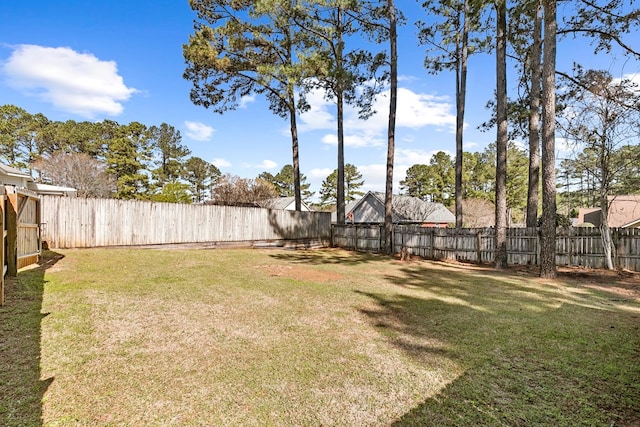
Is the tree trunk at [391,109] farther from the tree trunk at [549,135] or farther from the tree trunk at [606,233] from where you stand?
the tree trunk at [606,233]

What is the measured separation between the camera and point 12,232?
4.91 meters

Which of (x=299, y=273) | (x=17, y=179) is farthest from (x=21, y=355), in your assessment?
(x=17, y=179)

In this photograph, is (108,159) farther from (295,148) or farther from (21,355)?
(21,355)

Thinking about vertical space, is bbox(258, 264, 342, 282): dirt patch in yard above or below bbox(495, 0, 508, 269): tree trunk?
below

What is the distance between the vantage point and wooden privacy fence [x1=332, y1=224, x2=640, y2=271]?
9312mm

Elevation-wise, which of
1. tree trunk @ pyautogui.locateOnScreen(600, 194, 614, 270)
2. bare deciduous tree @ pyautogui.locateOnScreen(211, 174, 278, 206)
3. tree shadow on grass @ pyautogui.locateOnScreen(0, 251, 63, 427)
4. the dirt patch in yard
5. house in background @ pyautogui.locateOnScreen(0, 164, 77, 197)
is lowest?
the dirt patch in yard

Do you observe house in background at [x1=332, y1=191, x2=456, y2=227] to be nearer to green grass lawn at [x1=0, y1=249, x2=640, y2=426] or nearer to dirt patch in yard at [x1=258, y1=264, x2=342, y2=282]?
dirt patch in yard at [x1=258, y1=264, x2=342, y2=282]

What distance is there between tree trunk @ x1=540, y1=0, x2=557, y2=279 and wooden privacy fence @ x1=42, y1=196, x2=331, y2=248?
11.0 m

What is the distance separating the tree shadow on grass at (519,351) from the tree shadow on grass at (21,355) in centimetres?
265

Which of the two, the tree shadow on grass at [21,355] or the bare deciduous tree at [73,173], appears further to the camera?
the bare deciduous tree at [73,173]

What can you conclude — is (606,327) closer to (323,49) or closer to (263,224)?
(263,224)

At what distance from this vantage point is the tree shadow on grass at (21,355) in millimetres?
2043

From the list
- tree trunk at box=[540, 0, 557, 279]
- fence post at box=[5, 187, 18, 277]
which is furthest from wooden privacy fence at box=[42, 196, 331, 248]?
tree trunk at box=[540, 0, 557, 279]

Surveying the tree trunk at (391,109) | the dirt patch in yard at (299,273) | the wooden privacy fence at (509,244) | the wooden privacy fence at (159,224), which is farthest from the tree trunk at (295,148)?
the dirt patch in yard at (299,273)
